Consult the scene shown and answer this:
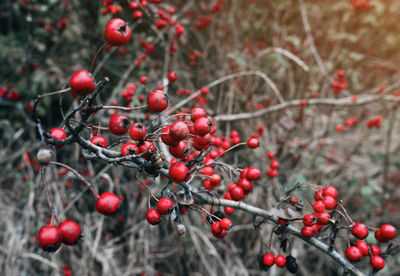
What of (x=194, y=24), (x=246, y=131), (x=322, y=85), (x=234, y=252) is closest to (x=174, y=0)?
(x=194, y=24)

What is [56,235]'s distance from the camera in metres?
0.99

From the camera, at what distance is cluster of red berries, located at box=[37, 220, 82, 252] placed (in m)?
0.96

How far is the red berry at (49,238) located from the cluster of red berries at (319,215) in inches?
46.4

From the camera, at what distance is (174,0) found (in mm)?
4207

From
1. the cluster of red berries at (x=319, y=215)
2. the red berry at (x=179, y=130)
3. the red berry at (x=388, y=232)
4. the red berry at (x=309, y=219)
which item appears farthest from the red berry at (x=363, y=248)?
the red berry at (x=179, y=130)

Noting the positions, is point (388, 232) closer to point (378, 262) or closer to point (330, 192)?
point (378, 262)

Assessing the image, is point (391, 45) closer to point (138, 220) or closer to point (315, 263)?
point (315, 263)

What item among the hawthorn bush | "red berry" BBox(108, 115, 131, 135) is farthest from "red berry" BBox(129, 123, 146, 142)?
the hawthorn bush

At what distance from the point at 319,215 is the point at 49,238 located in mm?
1324

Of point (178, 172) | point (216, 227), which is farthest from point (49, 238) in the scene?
point (216, 227)

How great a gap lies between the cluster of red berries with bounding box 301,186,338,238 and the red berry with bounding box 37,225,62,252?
1179 mm

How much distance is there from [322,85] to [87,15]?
13.1 ft

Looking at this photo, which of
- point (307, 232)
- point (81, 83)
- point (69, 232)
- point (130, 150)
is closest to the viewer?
point (81, 83)

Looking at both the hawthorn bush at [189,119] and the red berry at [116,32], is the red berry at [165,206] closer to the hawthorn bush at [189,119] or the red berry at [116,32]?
the hawthorn bush at [189,119]
